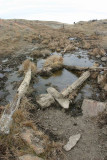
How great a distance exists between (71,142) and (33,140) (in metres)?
1.59

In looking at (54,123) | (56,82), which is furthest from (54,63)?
(54,123)

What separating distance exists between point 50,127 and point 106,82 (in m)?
5.41

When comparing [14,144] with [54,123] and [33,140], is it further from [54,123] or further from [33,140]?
[54,123]

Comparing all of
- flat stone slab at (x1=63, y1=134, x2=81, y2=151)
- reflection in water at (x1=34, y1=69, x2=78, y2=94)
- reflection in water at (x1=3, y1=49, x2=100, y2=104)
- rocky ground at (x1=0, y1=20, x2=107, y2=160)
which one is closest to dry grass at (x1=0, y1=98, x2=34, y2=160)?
rocky ground at (x1=0, y1=20, x2=107, y2=160)

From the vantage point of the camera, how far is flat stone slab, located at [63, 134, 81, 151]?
5.12 meters

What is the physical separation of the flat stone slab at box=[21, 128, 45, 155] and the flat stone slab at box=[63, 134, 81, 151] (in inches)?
40.2

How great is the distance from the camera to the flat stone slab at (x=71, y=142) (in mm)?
5117

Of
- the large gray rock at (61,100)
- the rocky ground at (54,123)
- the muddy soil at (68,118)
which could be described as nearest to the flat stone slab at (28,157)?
the rocky ground at (54,123)

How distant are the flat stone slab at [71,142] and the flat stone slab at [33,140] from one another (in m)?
1.02

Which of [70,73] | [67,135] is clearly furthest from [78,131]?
[70,73]

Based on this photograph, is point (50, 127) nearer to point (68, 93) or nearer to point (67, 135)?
point (67, 135)

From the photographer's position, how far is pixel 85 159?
4.70 m

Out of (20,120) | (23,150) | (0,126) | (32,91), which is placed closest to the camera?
(23,150)

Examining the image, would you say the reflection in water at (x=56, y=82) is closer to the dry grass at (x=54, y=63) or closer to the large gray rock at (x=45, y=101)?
the dry grass at (x=54, y=63)
